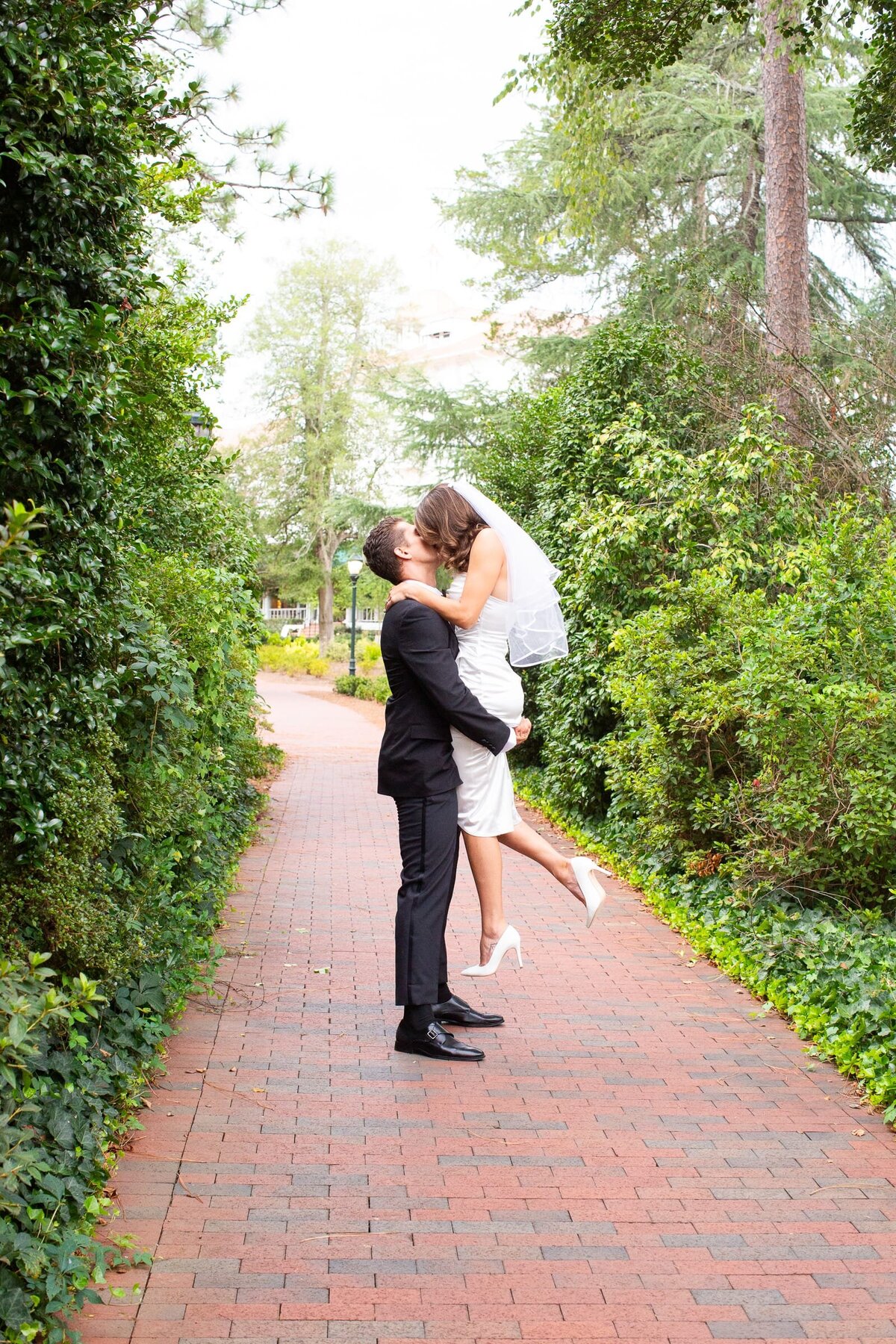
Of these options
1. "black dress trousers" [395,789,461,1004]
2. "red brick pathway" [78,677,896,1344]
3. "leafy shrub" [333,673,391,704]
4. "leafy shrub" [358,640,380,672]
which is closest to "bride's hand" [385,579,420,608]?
"black dress trousers" [395,789,461,1004]

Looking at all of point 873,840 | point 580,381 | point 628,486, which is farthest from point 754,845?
point 580,381

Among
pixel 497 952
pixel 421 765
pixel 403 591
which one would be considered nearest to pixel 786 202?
pixel 403 591

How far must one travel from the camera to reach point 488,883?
5.40 m

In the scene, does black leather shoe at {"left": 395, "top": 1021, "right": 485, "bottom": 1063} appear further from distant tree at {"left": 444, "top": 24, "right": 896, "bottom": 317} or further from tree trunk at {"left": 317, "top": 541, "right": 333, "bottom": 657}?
tree trunk at {"left": 317, "top": 541, "right": 333, "bottom": 657}

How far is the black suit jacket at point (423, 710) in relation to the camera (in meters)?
5.00

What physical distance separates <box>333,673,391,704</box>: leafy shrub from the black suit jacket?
952 inches

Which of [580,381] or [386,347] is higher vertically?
[386,347]

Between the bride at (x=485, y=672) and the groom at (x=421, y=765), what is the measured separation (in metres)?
0.11

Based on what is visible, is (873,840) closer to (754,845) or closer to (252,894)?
(754,845)

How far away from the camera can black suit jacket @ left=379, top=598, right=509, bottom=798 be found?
5000 millimetres

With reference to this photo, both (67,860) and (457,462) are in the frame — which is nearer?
(67,860)

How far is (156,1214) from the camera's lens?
361 centimetres

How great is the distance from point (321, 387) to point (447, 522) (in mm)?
46021

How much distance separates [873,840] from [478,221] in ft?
65.1
